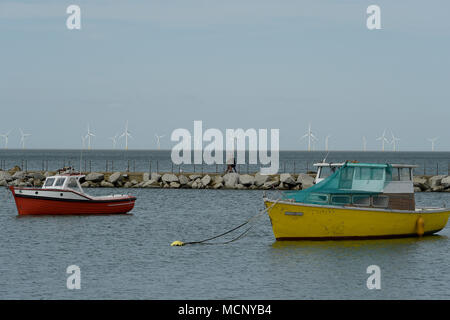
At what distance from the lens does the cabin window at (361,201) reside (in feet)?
126

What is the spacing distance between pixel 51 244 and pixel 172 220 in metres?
15.1

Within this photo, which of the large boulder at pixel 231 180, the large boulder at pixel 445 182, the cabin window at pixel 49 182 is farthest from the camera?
the large boulder at pixel 231 180

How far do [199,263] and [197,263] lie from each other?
10cm

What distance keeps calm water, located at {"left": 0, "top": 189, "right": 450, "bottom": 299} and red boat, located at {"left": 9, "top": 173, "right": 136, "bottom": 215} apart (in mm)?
942

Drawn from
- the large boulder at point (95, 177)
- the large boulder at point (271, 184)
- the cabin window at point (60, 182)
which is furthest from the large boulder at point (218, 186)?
the cabin window at point (60, 182)

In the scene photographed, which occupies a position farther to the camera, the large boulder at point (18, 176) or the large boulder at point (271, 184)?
the large boulder at point (18, 176)

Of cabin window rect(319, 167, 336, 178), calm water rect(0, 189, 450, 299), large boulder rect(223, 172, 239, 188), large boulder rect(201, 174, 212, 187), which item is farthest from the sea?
large boulder rect(201, 174, 212, 187)

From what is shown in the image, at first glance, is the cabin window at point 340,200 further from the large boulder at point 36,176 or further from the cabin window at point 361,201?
the large boulder at point 36,176

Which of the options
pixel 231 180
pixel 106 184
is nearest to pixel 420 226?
pixel 231 180

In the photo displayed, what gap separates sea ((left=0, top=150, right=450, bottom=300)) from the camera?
28.3m

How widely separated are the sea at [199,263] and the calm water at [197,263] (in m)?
0.04

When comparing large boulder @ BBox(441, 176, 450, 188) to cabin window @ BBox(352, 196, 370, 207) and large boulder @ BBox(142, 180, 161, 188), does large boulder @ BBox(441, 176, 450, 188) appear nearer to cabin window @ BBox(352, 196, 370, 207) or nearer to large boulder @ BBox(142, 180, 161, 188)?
large boulder @ BBox(142, 180, 161, 188)
